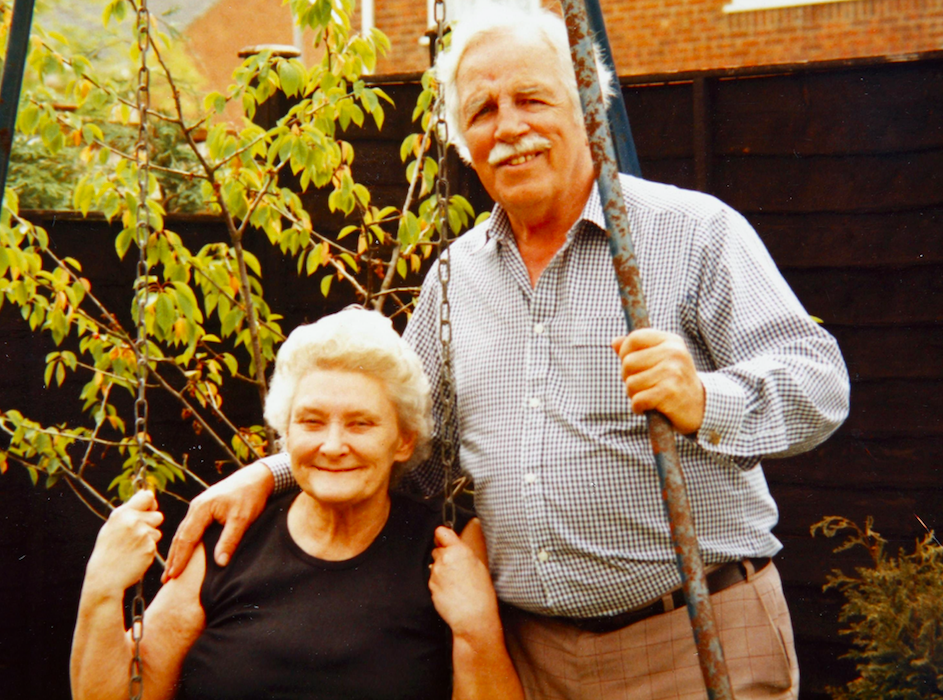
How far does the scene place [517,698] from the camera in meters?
1.95

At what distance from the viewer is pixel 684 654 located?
1836 millimetres

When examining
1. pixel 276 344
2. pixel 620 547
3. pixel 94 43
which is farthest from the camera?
pixel 94 43

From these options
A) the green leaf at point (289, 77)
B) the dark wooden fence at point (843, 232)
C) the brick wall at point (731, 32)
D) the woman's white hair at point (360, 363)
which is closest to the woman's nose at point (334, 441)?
the woman's white hair at point (360, 363)

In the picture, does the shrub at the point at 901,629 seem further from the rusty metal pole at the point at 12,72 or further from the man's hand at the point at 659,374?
the rusty metal pole at the point at 12,72

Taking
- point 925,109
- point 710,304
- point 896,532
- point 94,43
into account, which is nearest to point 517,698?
point 710,304

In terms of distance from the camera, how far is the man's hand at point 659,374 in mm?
1494

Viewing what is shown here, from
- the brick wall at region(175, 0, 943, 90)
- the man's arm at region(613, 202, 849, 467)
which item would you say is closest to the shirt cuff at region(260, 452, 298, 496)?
the man's arm at region(613, 202, 849, 467)

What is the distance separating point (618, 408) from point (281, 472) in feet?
2.56

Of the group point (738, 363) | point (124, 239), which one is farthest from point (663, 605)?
point (124, 239)

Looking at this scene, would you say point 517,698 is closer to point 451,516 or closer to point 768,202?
point 451,516

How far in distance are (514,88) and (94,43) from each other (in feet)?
25.9

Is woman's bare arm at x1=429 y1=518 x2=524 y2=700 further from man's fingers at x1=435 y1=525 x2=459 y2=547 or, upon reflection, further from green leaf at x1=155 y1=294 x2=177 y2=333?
green leaf at x1=155 y1=294 x2=177 y2=333

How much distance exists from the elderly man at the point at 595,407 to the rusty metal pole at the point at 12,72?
0.92 m

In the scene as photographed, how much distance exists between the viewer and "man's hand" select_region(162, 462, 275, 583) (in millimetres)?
2016
